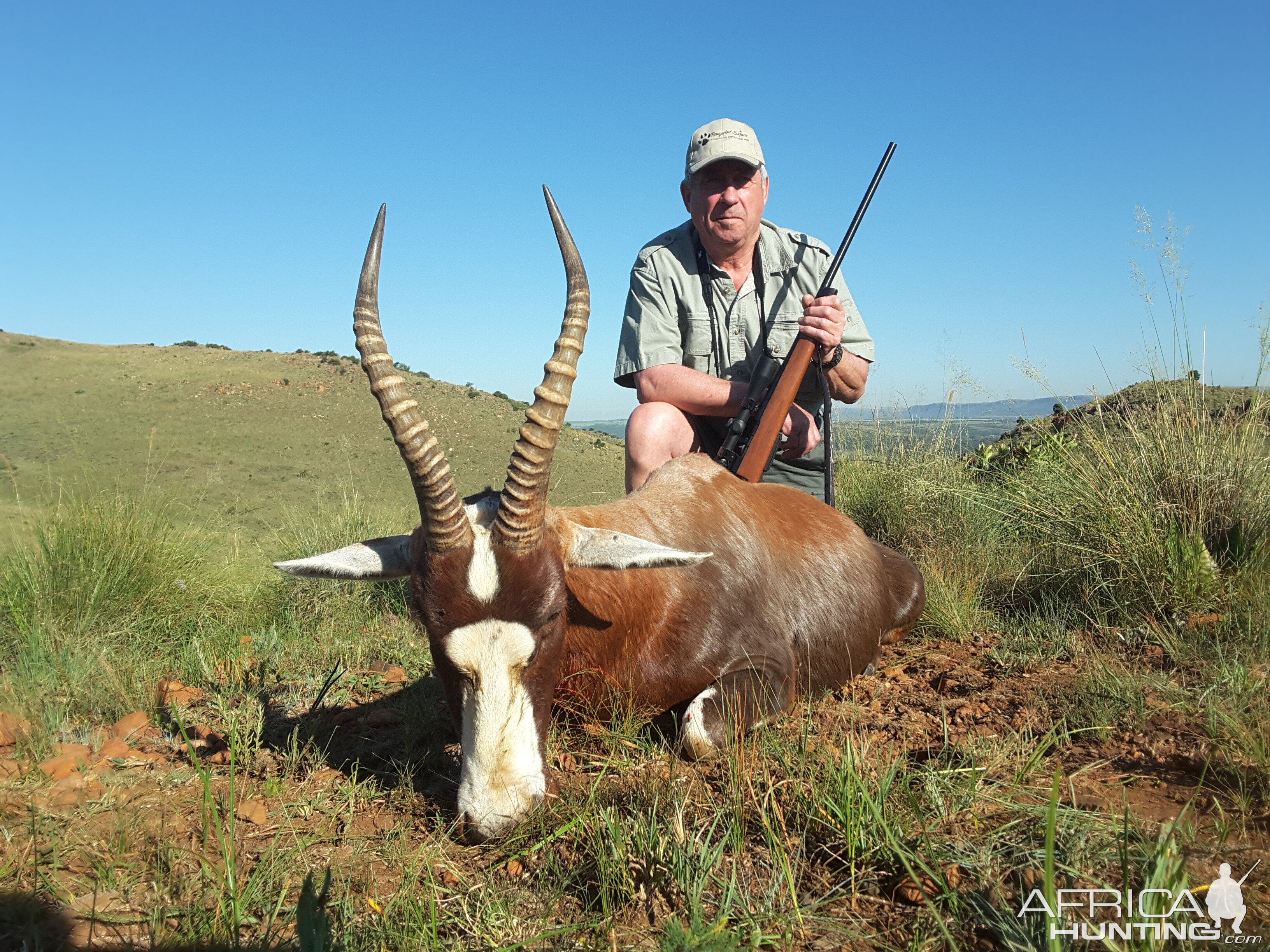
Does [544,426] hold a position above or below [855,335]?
below

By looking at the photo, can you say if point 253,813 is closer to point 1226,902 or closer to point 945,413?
point 1226,902

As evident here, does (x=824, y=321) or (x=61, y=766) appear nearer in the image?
(x=61, y=766)

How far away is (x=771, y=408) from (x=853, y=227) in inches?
67.2

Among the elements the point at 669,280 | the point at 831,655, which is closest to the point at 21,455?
the point at 669,280

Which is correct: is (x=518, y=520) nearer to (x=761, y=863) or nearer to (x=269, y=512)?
(x=761, y=863)

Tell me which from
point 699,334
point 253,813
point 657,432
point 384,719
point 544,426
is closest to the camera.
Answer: point 253,813

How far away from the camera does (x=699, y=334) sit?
6.38 m

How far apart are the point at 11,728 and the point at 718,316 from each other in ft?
16.5

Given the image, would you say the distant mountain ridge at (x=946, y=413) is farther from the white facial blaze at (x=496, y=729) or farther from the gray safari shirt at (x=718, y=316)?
the white facial blaze at (x=496, y=729)

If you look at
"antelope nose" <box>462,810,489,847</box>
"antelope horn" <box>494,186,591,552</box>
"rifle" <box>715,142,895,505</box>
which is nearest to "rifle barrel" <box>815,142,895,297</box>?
"rifle" <box>715,142,895,505</box>

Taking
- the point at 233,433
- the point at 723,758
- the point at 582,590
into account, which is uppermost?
the point at 233,433

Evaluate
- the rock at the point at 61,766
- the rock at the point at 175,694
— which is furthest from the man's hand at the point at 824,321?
the rock at the point at 61,766
